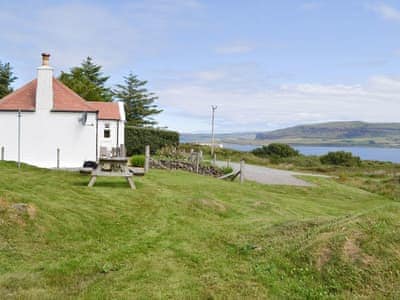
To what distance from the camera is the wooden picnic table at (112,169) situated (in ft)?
40.1

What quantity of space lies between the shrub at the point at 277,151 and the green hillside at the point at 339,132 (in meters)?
84.7

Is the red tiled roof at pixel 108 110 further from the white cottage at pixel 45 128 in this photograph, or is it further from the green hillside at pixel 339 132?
the green hillside at pixel 339 132

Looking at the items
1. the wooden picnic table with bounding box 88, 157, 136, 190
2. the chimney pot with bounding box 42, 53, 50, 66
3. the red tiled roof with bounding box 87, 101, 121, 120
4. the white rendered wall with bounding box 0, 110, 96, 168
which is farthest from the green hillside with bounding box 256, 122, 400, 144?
the wooden picnic table with bounding box 88, 157, 136, 190

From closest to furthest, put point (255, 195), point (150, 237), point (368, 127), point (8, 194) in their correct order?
point (150, 237) < point (8, 194) < point (255, 195) < point (368, 127)

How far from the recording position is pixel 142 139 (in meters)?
36.3

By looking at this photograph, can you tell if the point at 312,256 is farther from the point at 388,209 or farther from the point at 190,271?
the point at 388,209

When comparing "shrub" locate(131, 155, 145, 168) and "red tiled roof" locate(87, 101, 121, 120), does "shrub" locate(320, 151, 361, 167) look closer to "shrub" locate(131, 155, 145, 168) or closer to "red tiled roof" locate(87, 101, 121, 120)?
"red tiled roof" locate(87, 101, 121, 120)

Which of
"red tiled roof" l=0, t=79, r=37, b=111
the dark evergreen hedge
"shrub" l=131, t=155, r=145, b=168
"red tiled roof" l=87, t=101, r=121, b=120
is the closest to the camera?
"red tiled roof" l=0, t=79, r=37, b=111

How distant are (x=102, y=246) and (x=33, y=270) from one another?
131 cm

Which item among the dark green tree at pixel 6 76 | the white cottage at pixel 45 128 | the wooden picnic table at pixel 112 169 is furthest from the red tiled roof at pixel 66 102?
the dark green tree at pixel 6 76

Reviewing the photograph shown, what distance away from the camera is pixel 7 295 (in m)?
4.41

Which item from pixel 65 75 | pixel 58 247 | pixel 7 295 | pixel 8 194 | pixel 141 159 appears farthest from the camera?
pixel 65 75

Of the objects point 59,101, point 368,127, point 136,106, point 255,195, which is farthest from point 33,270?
point 368,127

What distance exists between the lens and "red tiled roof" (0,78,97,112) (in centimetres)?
2025
